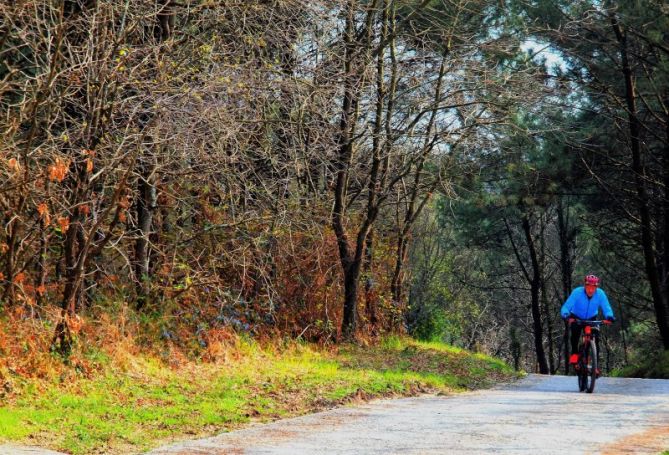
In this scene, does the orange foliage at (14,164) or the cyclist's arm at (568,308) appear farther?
the cyclist's arm at (568,308)

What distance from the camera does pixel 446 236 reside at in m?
33.6

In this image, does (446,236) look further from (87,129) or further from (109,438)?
(109,438)

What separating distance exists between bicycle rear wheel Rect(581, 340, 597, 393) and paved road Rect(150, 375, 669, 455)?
579 mm

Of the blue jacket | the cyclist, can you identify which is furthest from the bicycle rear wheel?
the blue jacket

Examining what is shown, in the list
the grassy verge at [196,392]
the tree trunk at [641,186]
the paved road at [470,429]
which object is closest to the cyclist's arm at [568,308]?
the paved road at [470,429]

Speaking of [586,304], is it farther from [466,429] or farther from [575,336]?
[466,429]

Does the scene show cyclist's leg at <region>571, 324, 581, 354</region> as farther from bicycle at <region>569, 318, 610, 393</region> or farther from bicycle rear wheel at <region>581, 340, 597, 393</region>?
bicycle rear wheel at <region>581, 340, 597, 393</region>

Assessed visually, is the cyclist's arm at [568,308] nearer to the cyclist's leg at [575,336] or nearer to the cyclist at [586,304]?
the cyclist at [586,304]

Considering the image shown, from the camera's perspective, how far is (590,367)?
50.2 ft

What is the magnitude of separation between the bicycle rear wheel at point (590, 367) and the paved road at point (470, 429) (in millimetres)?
579

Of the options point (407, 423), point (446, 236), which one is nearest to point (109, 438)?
point (407, 423)

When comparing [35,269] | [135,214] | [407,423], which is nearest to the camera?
[407,423]

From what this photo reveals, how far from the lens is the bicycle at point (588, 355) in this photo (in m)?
15.2

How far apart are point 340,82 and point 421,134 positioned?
228cm
